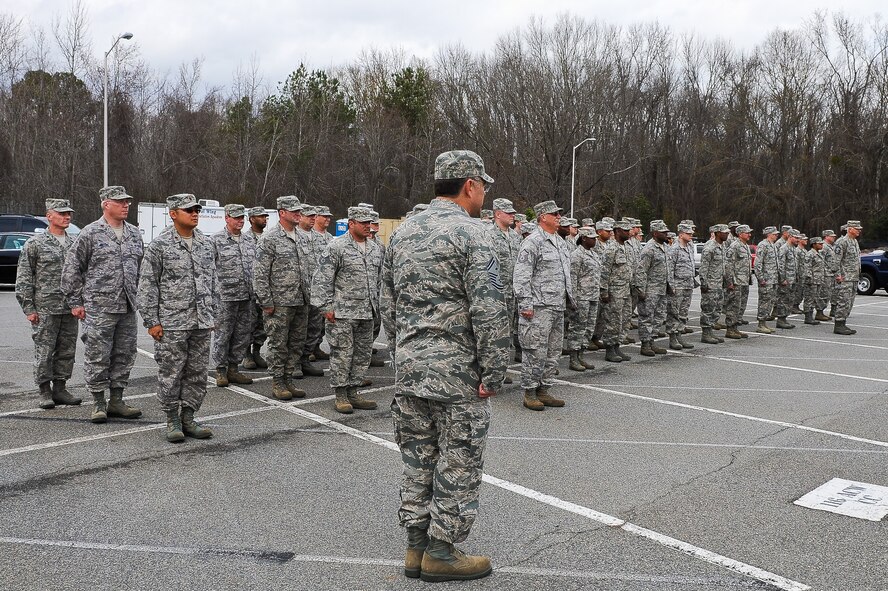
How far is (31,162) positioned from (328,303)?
41.8 meters

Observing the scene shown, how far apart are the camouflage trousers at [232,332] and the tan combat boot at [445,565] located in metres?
5.83

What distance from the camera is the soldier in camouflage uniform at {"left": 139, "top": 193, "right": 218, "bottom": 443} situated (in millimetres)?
6727

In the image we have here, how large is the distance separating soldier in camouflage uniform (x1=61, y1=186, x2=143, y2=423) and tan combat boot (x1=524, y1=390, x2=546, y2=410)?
3.96 m

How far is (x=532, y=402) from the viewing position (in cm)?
841

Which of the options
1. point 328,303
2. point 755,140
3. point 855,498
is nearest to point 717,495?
point 855,498

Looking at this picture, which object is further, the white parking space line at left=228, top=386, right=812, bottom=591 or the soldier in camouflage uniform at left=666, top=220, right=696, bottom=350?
the soldier in camouflage uniform at left=666, top=220, right=696, bottom=350

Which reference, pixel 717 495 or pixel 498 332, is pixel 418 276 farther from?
pixel 717 495

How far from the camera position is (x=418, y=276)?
4.13 m

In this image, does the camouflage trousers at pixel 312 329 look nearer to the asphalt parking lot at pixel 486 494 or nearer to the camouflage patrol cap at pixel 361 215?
the asphalt parking lot at pixel 486 494

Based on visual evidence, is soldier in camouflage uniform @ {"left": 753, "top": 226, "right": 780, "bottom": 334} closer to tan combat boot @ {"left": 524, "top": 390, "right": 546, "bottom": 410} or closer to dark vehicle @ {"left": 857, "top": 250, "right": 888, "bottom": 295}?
tan combat boot @ {"left": 524, "top": 390, "right": 546, "bottom": 410}

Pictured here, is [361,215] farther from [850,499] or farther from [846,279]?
[846,279]

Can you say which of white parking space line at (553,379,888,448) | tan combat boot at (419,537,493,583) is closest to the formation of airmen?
tan combat boot at (419,537,493,583)

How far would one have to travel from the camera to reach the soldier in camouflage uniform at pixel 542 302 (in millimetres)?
8570

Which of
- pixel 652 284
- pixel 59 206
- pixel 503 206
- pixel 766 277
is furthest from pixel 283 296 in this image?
pixel 766 277
